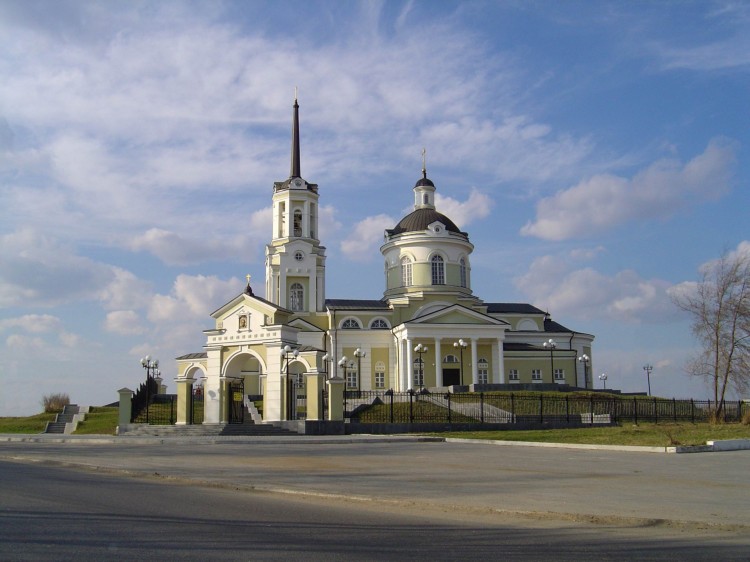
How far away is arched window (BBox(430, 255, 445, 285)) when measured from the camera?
62500 mm

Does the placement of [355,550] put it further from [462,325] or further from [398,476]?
[462,325]

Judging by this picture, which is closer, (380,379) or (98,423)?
(98,423)

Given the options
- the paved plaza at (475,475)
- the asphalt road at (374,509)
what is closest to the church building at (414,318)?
the paved plaza at (475,475)

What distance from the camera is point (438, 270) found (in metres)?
62.8

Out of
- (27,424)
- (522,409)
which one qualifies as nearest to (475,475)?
(522,409)

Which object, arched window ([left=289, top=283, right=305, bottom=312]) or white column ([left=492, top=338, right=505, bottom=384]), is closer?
white column ([left=492, top=338, right=505, bottom=384])

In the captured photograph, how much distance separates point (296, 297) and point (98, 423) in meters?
24.0

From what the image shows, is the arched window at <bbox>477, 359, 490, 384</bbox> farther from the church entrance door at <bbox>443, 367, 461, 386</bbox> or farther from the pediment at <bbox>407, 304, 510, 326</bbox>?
the pediment at <bbox>407, 304, 510, 326</bbox>

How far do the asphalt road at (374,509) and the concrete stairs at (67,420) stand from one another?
67.9 feet

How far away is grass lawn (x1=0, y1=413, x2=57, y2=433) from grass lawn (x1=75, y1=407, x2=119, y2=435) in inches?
90.7

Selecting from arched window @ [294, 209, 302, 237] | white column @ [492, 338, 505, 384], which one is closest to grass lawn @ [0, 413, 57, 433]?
arched window @ [294, 209, 302, 237]

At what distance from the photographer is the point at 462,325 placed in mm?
56031

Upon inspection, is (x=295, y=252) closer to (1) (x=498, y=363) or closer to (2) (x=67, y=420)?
(1) (x=498, y=363)

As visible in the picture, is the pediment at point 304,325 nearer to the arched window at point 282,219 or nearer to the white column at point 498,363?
the arched window at point 282,219
